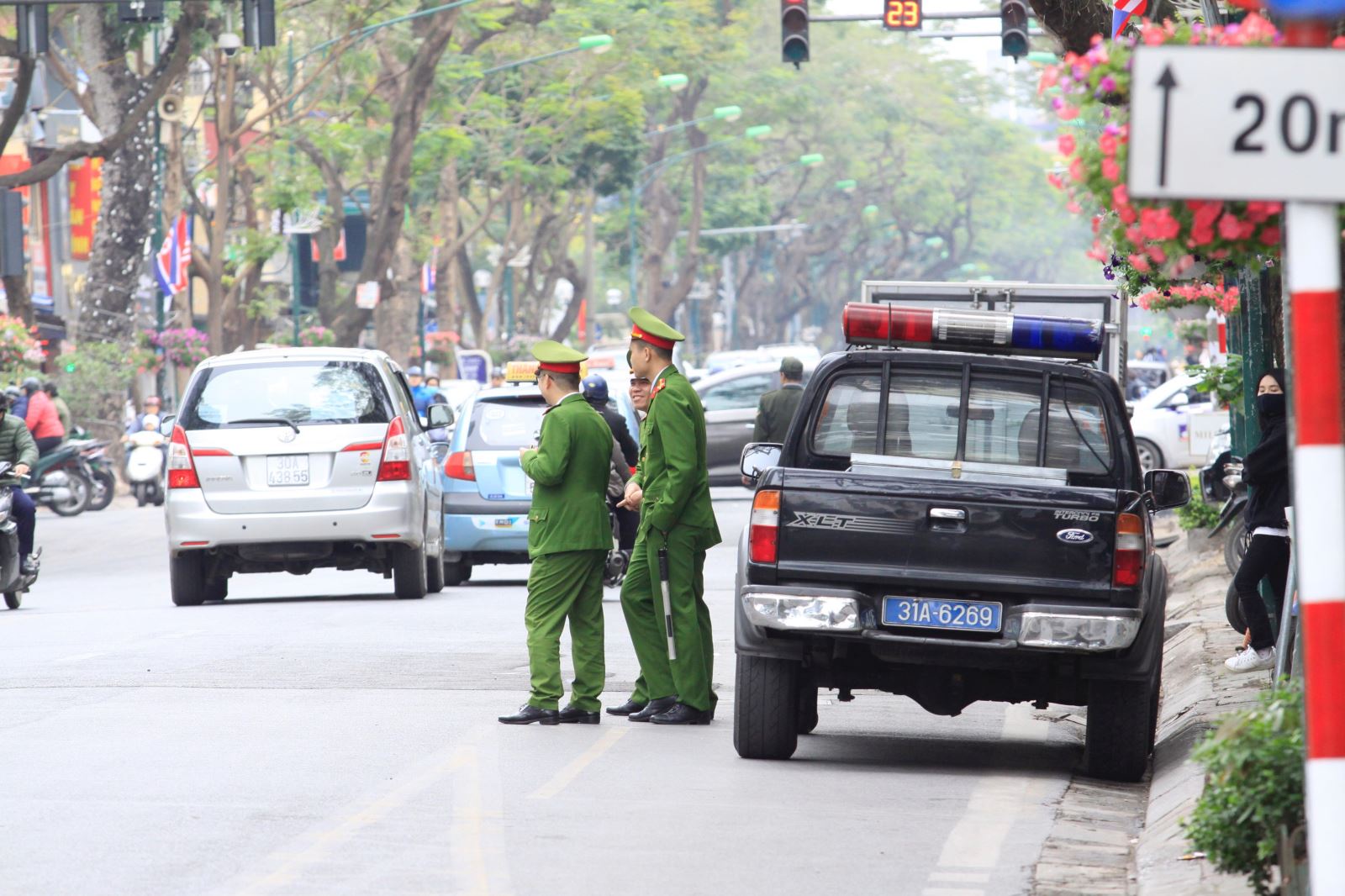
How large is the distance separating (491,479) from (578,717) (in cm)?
824

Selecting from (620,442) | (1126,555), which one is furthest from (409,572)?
(1126,555)

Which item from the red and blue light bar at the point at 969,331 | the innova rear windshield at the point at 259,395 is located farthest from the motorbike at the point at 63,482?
the red and blue light bar at the point at 969,331

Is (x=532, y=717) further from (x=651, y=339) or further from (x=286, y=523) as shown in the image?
(x=286, y=523)

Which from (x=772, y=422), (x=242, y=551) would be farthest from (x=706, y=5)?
(x=242, y=551)

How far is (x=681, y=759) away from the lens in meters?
9.52

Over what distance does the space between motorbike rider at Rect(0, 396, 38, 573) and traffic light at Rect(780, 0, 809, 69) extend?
30.1 ft

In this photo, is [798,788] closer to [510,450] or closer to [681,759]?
[681,759]

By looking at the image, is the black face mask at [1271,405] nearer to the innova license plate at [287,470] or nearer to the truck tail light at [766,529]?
the truck tail light at [766,529]

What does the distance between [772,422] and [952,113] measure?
6449cm

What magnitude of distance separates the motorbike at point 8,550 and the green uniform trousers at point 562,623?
772 cm

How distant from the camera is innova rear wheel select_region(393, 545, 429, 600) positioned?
17.0m

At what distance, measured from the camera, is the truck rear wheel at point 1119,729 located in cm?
914

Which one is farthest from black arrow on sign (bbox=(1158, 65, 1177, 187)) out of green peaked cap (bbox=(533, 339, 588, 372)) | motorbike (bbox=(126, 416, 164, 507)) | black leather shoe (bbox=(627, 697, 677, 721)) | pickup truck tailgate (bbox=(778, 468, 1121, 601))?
motorbike (bbox=(126, 416, 164, 507))

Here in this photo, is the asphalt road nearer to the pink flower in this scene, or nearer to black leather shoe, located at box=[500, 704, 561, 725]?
black leather shoe, located at box=[500, 704, 561, 725]
